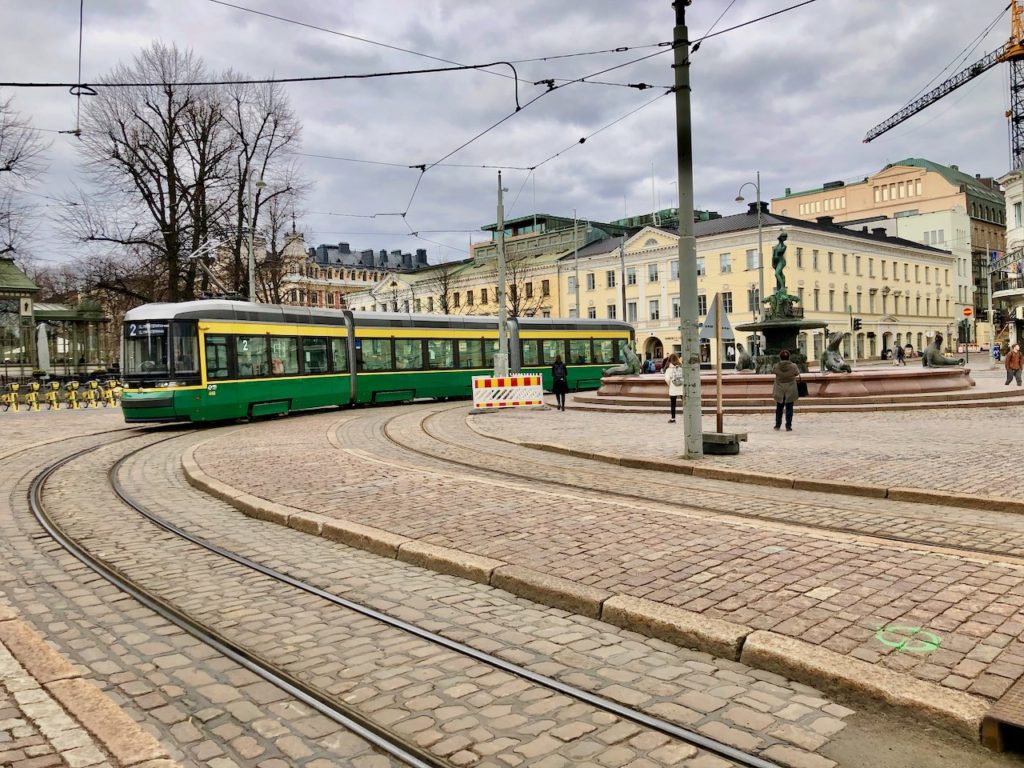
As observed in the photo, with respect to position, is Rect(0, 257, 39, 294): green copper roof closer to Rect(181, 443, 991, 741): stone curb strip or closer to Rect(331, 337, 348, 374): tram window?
Rect(331, 337, 348, 374): tram window

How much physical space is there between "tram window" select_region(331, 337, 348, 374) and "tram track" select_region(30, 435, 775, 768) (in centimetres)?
1724

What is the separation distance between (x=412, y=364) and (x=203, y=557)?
70.0 feet

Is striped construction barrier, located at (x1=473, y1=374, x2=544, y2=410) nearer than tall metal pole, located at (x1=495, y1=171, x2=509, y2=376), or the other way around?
striped construction barrier, located at (x1=473, y1=374, x2=544, y2=410)

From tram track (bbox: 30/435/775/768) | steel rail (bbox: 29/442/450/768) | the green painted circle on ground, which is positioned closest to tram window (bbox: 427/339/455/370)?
tram track (bbox: 30/435/775/768)

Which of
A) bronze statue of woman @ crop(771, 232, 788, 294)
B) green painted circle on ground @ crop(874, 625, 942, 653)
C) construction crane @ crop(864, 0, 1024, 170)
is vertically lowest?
green painted circle on ground @ crop(874, 625, 942, 653)

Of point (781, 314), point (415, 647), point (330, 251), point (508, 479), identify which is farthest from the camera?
point (330, 251)

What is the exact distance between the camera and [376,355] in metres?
26.6

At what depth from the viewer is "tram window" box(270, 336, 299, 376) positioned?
22.2 meters

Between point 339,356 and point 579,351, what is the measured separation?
1304 cm

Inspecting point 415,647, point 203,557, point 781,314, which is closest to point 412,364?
point 781,314

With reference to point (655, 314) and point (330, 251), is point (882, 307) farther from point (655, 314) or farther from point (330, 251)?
point (330, 251)

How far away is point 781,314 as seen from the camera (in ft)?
77.4

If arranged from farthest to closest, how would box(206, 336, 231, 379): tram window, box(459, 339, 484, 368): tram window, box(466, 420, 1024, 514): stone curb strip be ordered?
box(459, 339, 484, 368): tram window < box(206, 336, 231, 379): tram window < box(466, 420, 1024, 514): stone curb strip

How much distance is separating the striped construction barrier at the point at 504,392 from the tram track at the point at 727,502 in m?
9.75
